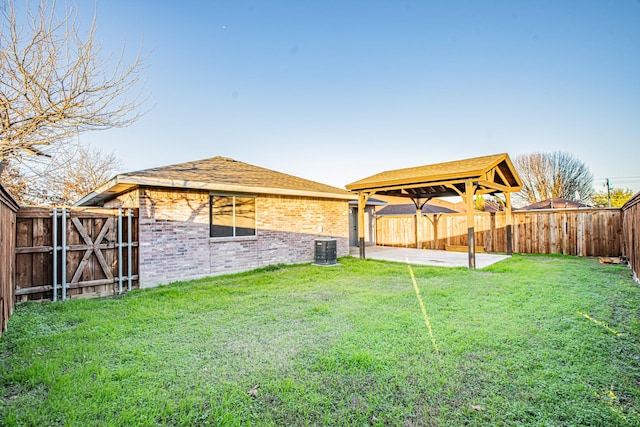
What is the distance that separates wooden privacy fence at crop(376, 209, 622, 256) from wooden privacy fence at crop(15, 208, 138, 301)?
514 inches

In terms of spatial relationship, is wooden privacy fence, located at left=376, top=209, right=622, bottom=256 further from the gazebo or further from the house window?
the house window

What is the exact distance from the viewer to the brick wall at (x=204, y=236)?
24.4 ft

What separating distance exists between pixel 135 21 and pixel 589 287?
419 inches

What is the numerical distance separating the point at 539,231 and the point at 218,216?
40.4 feet

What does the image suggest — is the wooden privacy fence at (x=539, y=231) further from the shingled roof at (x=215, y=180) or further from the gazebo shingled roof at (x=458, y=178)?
the shingled roof at (x=215, y=180)

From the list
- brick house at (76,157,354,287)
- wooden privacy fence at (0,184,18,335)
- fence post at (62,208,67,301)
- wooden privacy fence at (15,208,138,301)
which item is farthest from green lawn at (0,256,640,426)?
brick house at (76,157,354,287)

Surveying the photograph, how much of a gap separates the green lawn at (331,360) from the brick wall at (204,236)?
1702mm

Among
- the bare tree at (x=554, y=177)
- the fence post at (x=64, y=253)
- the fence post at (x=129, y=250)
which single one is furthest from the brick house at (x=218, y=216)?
the bare tree at (x=554, y=177)

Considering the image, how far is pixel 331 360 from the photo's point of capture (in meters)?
3.17

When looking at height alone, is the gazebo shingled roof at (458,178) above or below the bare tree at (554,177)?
Answer: below

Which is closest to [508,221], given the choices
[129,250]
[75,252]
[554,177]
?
[129,250]

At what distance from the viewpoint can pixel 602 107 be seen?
11133 mm

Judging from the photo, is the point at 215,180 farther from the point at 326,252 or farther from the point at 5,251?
the point at 5,251

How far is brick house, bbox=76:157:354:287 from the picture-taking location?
7445 mm
